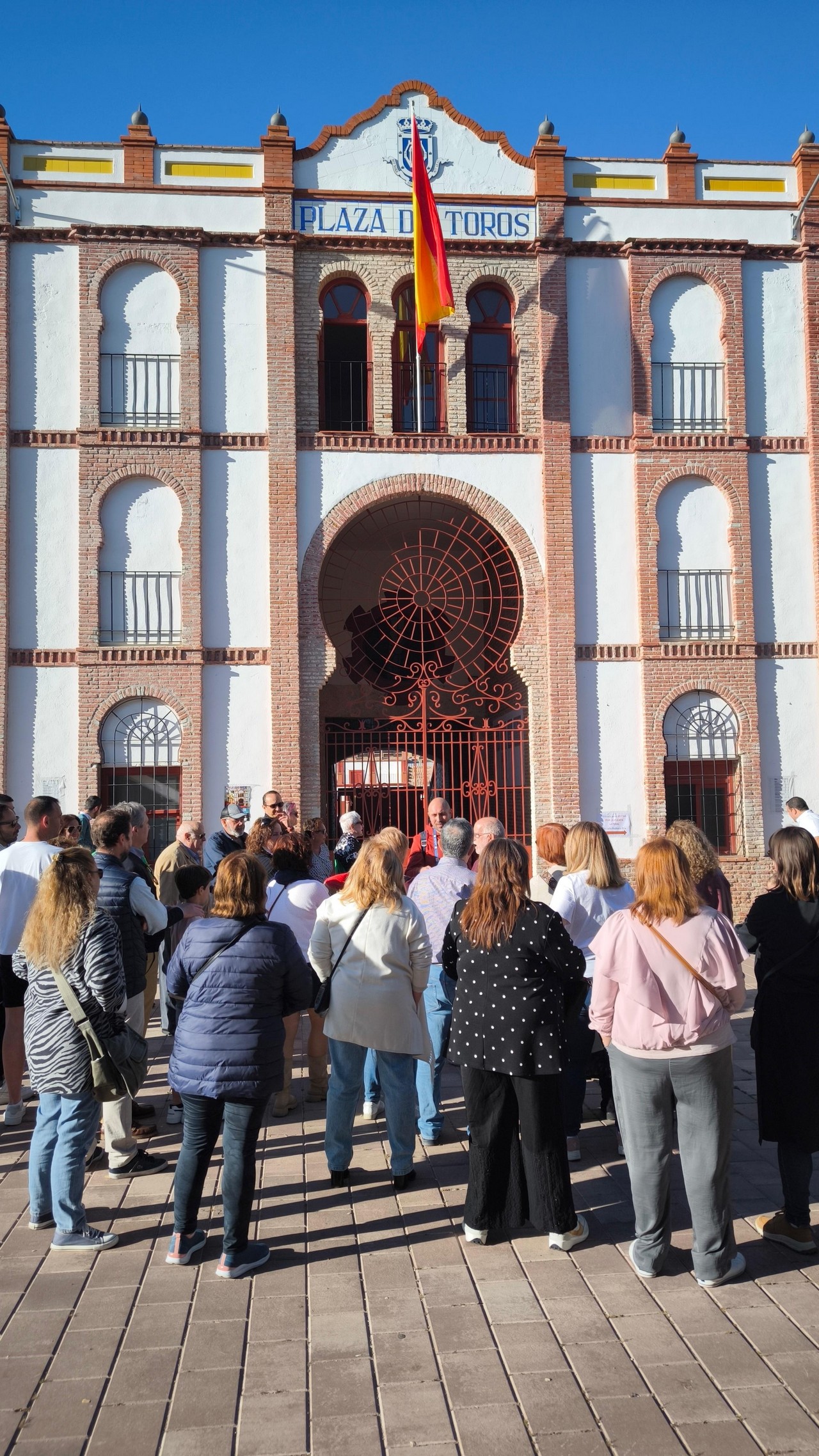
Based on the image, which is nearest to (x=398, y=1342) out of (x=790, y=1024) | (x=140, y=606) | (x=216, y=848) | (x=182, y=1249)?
(x=182, y=1249)

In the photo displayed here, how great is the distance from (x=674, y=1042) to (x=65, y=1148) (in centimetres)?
287

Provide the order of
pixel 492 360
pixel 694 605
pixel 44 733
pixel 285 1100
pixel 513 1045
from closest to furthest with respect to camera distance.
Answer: pixel 513 1045, pixel 285 1100, pixel 44 733, pixel 694 605, pixel 492 360

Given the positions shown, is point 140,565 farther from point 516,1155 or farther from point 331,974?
point 516,1155

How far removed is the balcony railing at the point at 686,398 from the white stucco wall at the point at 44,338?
27.9 feet

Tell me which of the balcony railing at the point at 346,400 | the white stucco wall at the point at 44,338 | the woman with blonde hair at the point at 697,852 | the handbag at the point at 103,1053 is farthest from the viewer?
the balcony railing at the point at 346,400

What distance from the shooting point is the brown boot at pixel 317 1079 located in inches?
301

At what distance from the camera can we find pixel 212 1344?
4.31 metres

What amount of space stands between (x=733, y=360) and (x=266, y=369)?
7.01m

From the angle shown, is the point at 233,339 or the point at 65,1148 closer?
the point at 65,1148

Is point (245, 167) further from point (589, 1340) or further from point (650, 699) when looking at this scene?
point (589, 1340)

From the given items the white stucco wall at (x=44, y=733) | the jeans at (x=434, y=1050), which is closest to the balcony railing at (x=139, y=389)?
the white stucco wall at (x=44, y=733)

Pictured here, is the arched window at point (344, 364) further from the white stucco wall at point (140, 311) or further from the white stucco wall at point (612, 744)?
the white stucco wall at point (612, 744)

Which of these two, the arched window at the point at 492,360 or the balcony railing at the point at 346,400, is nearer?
the balcony railing at the point at 346,400

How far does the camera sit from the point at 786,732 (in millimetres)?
16656
